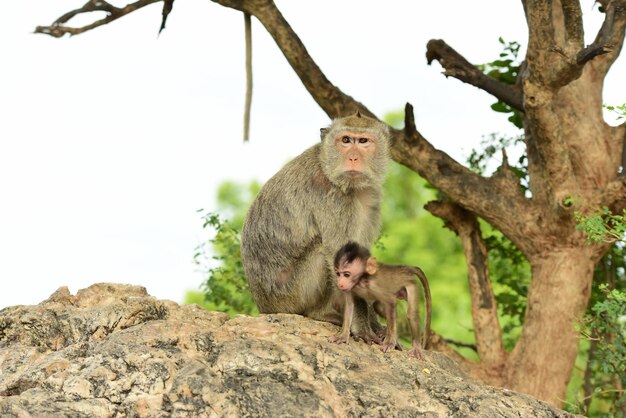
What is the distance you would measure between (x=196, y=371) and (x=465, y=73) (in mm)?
4561

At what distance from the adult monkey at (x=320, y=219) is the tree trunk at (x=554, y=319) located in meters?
2.22

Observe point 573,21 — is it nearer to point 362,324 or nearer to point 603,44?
point 603,44

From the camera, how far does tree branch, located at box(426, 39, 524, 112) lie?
840 centimetres

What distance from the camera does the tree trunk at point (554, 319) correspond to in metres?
8.20

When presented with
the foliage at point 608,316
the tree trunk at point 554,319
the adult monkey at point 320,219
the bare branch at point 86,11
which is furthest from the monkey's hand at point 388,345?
the bare branch at point 86,11

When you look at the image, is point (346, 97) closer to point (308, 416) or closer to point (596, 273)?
point (596, 273)

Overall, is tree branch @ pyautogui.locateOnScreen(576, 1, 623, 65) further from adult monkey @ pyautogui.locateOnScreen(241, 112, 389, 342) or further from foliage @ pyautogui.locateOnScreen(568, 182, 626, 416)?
adult monkey @ pyautogui.locateOnScreen(241, 112, 389, 342)

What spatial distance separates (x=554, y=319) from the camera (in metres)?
8.22

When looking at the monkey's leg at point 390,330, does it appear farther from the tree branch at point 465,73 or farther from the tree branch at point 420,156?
the tree branch at point 465,73

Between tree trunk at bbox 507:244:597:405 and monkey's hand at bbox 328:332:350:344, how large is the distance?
3.13m

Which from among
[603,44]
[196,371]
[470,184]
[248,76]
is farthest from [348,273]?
[248,76]

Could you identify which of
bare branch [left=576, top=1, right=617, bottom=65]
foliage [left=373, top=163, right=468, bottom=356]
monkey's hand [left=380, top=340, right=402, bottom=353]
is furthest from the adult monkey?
foliage [left=373, top=163, right=468, bottom=356]

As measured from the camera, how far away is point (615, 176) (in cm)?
843

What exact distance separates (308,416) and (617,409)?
4063 mm
